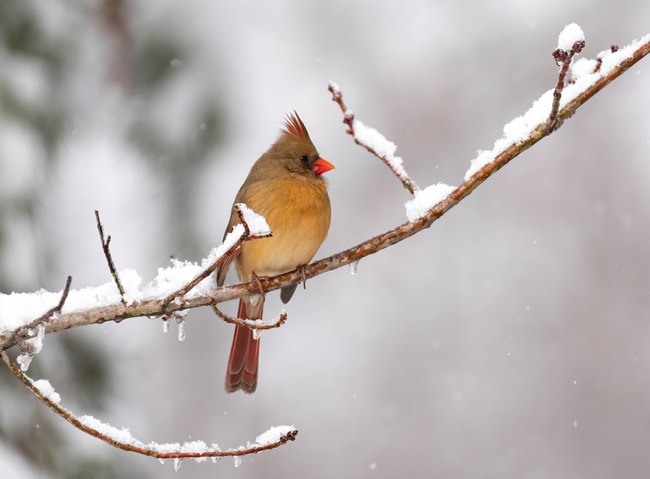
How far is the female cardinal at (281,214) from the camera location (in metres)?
3.54

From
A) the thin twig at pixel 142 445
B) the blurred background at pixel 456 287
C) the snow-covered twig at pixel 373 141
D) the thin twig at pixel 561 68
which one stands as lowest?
the thin twig at pixel 142 445

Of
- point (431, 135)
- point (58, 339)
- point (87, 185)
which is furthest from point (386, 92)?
point (58, 339)

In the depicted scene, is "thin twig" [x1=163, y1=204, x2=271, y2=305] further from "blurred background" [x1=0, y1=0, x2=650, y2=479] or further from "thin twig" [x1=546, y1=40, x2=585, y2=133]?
"blurred background" [x1=0, y1=0, x2=650, y2=479]

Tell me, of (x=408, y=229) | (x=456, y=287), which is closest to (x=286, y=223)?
(x=408, y=229)

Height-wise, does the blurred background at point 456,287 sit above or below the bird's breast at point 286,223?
above

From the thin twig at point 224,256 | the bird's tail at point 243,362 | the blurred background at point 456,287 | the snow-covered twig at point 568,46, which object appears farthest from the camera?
the blurred background at point 456,287

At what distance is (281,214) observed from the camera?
3.56m

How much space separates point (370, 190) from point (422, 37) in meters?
1.50

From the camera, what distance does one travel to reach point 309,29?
780cm

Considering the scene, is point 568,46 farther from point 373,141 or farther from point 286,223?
point 286,223

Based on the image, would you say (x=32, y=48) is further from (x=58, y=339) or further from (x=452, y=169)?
(x=452, y=169)

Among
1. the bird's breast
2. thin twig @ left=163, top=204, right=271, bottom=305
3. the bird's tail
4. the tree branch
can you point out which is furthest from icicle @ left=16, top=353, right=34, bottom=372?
the bird's tail

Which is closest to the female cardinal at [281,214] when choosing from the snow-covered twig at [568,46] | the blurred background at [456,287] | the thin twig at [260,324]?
the thin twig at [260,324]

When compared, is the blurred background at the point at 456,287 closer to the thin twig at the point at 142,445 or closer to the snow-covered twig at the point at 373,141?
the snow-covered twig at the point at 373,141
